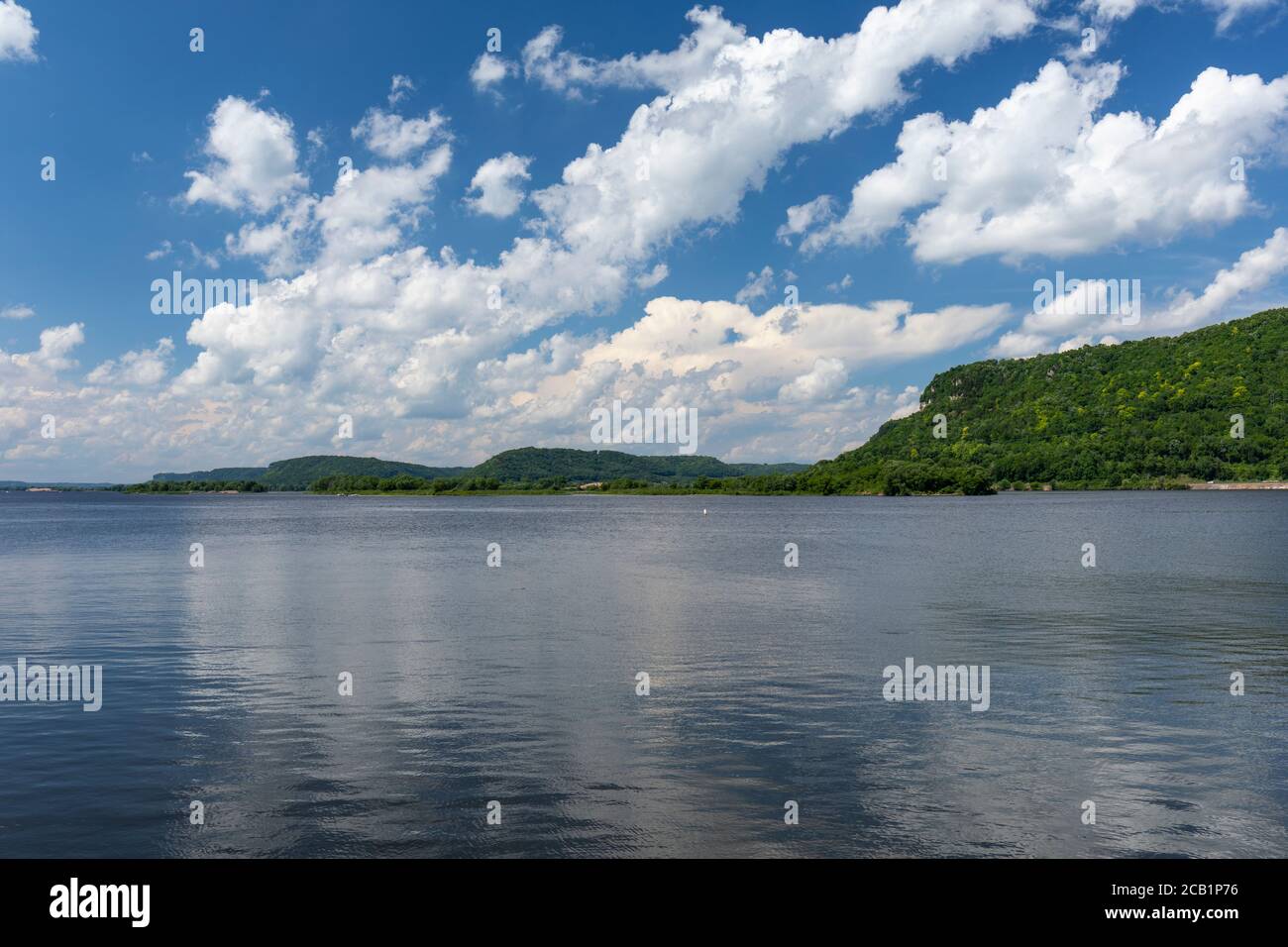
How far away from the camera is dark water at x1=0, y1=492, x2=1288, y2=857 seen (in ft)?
48.6

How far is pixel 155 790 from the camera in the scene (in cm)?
1688

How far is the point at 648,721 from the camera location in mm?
21859

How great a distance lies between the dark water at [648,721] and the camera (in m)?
14.8

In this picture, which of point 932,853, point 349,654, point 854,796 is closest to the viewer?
point 932,853

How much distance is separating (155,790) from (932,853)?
14.0 meters

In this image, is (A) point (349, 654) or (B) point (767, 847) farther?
(A) point (349, 654)
